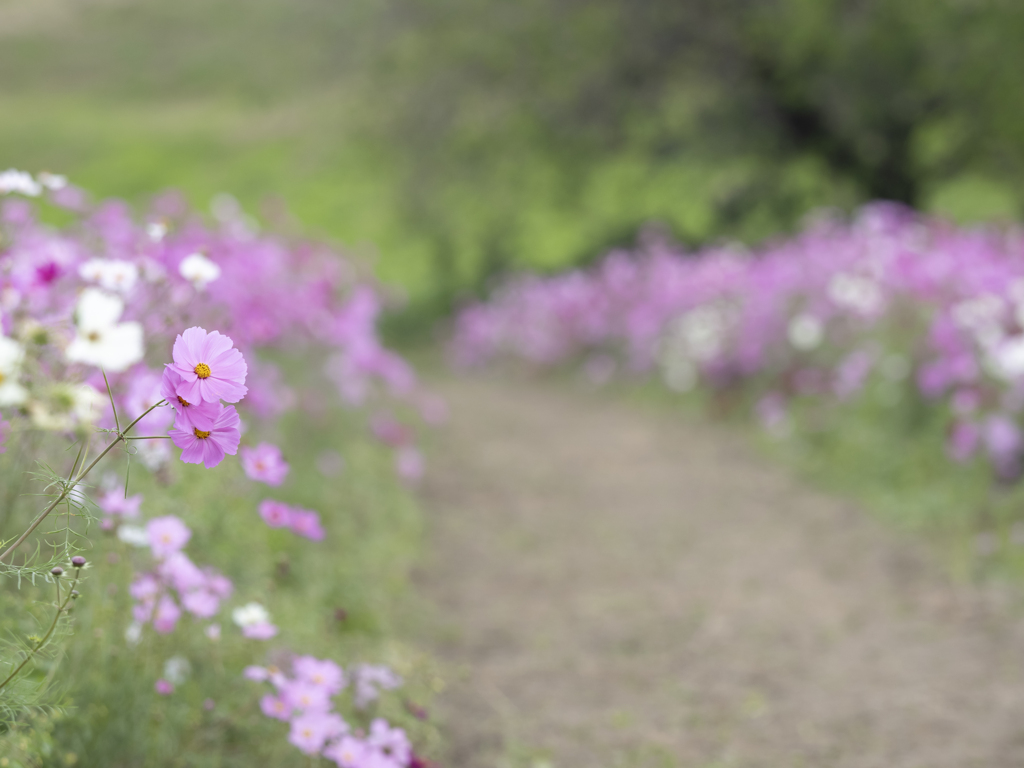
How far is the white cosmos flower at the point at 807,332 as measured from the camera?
5156 mm

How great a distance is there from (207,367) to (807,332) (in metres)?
4.66

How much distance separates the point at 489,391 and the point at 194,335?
6677 millimetres

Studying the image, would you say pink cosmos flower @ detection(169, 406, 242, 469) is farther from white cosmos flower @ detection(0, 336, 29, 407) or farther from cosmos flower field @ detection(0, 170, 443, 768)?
white cosmos flower @ detection(0, 336, 29, 407)

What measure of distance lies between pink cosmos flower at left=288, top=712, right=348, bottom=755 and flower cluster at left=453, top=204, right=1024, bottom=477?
2.65 m

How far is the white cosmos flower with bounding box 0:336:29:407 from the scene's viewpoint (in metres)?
0.89

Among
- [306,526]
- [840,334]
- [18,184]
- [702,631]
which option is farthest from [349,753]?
[840,334]

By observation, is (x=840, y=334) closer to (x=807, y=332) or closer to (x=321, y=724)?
(x=807, y=332)

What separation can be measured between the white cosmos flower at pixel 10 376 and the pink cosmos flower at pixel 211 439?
0.15 metres

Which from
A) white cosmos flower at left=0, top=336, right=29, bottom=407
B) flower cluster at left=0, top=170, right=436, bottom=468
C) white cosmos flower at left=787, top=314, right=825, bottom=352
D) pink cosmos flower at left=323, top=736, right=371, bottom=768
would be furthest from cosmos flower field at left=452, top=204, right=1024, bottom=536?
white cosmos flower at left=0, top=336, right=29, bottom=407

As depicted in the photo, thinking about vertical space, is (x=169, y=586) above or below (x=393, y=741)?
above

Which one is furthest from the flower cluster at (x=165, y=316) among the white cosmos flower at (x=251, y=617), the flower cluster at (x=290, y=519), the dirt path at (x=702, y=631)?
the dirt path at (x=702, y=631)

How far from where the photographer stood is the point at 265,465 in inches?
62.2

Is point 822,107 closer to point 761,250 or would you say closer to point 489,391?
point 761,250

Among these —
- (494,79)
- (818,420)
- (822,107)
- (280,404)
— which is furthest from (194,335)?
(494,79)
